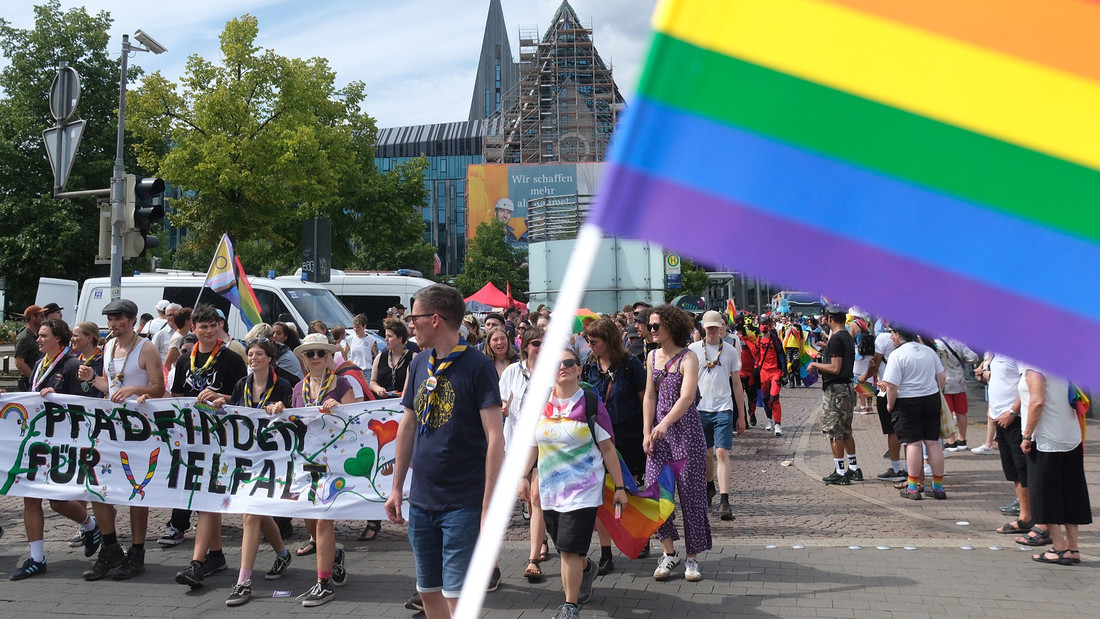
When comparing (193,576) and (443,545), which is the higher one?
(443,545)

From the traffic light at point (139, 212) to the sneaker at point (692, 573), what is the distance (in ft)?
28.1

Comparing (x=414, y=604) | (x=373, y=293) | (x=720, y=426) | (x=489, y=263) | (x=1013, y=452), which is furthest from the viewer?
(x=489, y=263)

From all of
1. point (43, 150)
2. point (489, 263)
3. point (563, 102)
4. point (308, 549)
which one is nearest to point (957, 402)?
point (308, 549)

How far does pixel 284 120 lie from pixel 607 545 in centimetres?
2182

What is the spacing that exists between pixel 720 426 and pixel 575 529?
3209 mm

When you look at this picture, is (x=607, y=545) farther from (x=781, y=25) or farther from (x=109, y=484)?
(x=781, y=25)

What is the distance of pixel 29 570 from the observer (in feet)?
21.1

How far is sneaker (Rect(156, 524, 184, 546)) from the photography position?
736 centimetres

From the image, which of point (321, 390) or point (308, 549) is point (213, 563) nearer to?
point (308, 549)

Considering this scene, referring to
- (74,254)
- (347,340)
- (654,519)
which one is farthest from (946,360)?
(74,254)

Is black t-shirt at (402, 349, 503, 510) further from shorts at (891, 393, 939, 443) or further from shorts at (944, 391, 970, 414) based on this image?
shorts at (944, 391, 970, 414)

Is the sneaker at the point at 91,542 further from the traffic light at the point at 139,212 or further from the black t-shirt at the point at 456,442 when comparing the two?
the traffic light at the point at 139,212

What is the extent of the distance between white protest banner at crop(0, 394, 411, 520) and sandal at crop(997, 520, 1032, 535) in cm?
488

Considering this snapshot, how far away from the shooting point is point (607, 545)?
6.36 m
